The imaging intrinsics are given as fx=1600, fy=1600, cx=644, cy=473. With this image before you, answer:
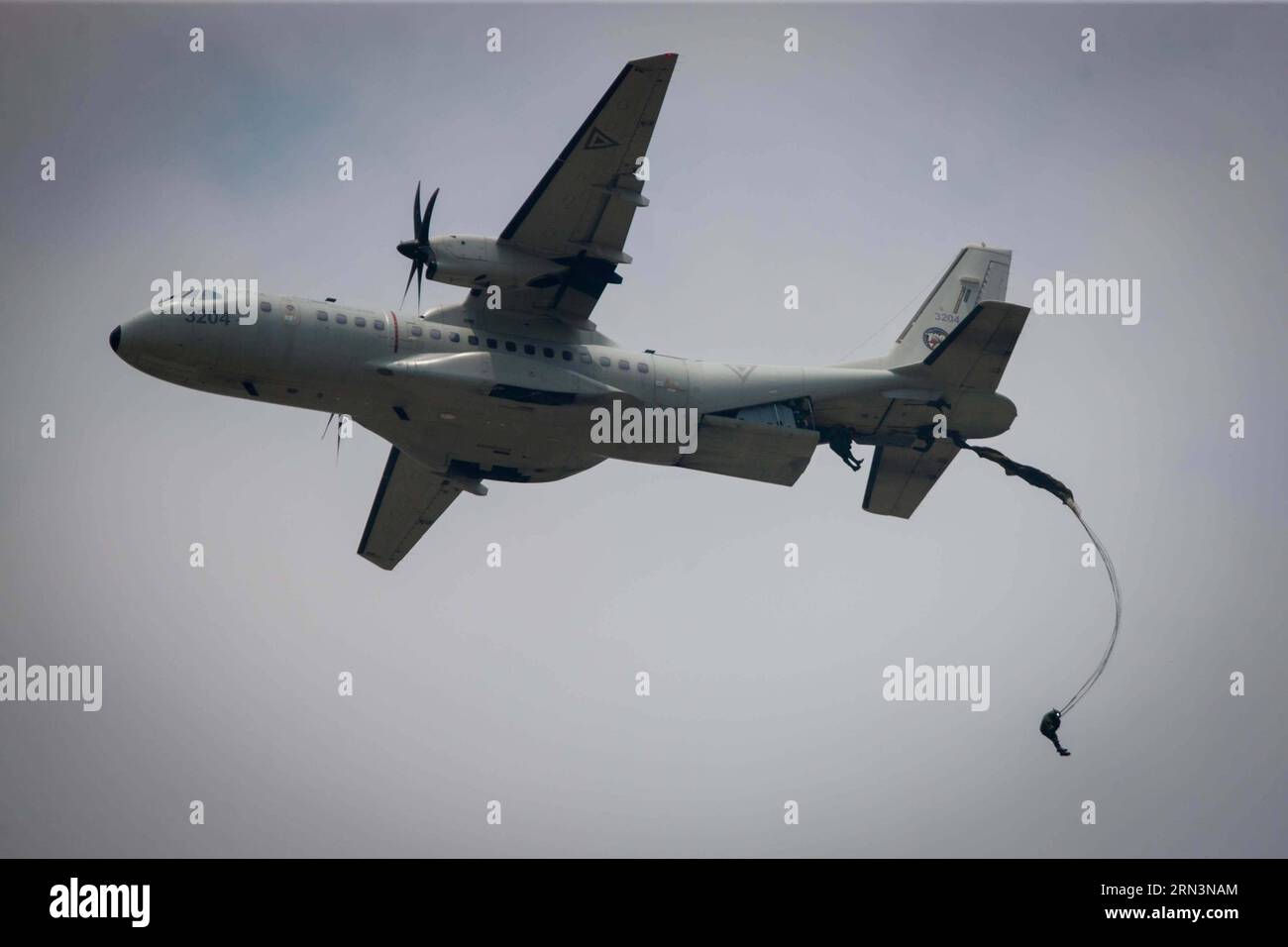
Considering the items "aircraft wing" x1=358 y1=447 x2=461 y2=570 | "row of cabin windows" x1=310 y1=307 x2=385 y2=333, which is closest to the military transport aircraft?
"row of cabin windows" x1=310 y1=307 x2=385 y2=333

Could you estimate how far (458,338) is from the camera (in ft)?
85.0

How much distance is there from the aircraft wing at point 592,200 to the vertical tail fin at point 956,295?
584 cm

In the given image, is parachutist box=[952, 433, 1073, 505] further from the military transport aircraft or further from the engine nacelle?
the engine nacelle

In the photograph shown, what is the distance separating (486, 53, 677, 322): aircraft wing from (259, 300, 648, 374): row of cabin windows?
765 mm

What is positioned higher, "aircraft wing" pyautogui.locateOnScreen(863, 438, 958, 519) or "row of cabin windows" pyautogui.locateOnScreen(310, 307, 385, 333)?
"row of cabin windows" pyautogui.locateOnScreen(310, 307, 385, 333)

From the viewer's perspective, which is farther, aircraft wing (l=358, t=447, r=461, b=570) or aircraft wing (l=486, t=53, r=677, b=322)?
aircraft wing (l=358, t=447, r=461, b=570)

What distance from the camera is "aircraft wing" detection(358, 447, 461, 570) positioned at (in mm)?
29906

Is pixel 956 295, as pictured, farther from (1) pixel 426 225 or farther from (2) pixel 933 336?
(1) pixel 426 225

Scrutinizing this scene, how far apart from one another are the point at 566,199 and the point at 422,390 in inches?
152

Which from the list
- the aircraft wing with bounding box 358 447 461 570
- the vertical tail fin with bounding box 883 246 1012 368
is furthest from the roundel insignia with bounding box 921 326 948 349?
the aircraft wing with bounding box 358 447 461 570

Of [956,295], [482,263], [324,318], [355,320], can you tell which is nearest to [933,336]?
[956,295]

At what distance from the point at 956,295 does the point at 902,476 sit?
3.76 metres

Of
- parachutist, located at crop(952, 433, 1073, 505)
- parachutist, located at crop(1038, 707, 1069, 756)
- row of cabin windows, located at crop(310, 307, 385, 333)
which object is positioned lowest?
parachutist, located at crop(1038, 707, 1069, 756)
